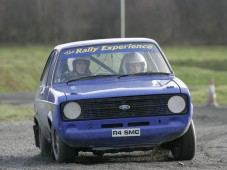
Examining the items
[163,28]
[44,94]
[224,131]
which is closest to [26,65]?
[224,131]

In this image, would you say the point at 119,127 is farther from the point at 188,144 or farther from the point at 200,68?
the point at 200,68

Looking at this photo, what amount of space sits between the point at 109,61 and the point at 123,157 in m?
1.31

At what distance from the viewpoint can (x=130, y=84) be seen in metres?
9.62

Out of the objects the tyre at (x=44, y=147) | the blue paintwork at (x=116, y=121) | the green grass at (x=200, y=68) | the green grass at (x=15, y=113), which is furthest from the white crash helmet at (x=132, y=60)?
the green grass at (x=200, y=68)

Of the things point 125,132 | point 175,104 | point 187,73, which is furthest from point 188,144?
point 187,73

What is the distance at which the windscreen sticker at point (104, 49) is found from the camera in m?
10.7

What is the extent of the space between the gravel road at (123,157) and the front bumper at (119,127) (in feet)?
0.92

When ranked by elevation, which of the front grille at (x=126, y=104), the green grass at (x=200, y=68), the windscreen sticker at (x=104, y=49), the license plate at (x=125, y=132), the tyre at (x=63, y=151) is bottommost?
the green grass at (x=200, y=68)

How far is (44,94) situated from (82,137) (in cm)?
167

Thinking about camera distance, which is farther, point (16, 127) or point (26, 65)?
point (26, 65)

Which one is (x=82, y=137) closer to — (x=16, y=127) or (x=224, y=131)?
(x=224, y=131)

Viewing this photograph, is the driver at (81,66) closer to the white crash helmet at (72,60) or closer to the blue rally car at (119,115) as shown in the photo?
the white crash helmet at (72,60)

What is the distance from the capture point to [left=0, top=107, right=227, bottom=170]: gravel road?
9141 millimetres

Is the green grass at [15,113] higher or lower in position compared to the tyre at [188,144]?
lower
